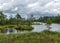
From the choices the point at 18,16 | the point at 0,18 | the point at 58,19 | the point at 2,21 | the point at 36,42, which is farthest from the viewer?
the point at 58,19

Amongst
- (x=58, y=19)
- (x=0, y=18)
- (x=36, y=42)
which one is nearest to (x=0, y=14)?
(x=0, y=18)

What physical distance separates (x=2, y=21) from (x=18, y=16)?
20.4 m

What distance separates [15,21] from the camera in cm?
13862

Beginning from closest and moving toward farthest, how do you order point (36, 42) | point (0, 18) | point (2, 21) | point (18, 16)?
1. point (36, 42)
2. point (2, 21)
3. point (0, 18)
4. point (18, 16)

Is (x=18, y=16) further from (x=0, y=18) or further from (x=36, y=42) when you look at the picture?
(x=36, y=42)

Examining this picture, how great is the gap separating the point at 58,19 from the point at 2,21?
95.6 metres

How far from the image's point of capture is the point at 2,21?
118 metres

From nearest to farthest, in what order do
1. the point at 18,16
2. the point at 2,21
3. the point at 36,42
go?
the point at 36,42 < the point at 2,21 < the point at 18,16

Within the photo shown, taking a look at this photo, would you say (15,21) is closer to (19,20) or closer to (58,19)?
(19,20)

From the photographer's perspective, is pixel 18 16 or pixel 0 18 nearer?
pixel 0 18

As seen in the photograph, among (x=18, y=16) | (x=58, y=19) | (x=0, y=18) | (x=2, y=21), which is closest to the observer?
(x=2, y=21)

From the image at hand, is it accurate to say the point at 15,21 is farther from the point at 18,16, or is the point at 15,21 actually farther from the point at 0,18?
the point at 0,18

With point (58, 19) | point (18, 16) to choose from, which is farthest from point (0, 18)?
point (58, 19)

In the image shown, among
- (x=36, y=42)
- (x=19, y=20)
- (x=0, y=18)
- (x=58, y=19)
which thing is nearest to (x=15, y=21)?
(x=19, y=20)
